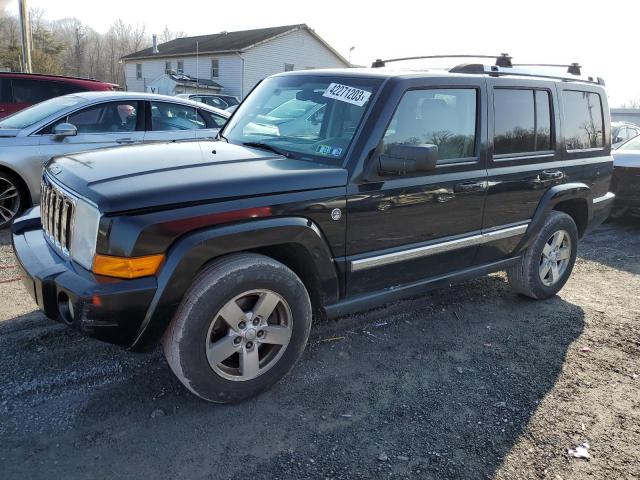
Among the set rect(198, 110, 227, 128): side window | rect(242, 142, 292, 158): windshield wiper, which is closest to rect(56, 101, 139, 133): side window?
rect(198, 110, 227, 128): side window


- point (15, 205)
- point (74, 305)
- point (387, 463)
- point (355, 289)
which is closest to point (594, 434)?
point (387, 463)

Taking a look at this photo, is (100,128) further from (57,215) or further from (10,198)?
(57,215)

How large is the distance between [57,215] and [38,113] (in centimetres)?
402

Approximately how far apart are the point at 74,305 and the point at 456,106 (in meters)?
2.77

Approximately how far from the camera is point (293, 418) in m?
2.89

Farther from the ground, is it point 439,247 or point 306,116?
point 306,116

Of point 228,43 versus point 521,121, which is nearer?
point 521,121

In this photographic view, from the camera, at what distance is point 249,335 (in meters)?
2.89

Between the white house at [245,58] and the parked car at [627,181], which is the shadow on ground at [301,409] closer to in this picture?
the parked car at [627,181]

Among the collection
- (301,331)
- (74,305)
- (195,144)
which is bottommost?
(301,331)

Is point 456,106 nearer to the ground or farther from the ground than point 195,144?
farther from the ground

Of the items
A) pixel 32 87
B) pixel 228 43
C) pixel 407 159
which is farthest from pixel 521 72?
pixel 228 43

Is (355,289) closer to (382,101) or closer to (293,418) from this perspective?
(293,418)

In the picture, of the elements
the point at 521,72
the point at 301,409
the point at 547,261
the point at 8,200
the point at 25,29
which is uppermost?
the point at 25,29
